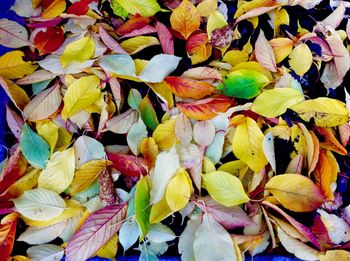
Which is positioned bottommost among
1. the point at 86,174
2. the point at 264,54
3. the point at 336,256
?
the point at 336,256

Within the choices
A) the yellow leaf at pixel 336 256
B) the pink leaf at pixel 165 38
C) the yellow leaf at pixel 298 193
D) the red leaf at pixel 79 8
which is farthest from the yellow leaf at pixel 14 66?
the yellow leaf at pixel 336 256

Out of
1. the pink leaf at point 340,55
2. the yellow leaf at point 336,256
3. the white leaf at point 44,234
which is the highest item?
the pink leaf at point 340,55

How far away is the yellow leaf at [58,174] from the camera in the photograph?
0.78m

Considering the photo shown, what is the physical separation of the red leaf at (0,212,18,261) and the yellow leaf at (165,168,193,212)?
0.78 ft

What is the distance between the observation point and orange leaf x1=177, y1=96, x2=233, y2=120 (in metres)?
0.78

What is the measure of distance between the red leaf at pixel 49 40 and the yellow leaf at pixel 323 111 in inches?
15.8

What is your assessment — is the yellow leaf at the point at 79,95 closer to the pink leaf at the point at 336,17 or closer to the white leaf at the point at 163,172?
the white leaf at the point at 163,172

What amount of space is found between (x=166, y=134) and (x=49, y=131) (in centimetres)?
19

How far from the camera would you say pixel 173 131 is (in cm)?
79

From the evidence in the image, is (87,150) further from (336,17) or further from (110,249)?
(336,17)

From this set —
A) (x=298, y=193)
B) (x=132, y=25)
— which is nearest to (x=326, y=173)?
(x=298, y=193)

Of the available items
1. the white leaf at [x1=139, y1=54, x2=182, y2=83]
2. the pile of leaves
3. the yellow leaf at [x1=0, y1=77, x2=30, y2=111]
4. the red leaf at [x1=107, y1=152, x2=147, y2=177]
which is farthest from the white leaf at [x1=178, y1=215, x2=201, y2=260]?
the yellow leaf at [x1=0, y1=77, x2=30, y2=111]

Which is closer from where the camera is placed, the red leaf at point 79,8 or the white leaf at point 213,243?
the white leaf at point 213,243

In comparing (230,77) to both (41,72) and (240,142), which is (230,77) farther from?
(41,72)
